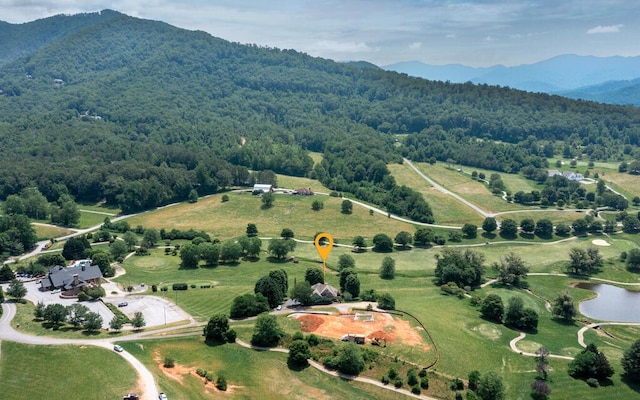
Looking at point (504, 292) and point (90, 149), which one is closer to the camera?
point (504, 292)

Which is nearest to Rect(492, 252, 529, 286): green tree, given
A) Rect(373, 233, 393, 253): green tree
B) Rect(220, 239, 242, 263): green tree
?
Rect(373, 233, 393, 253): green tree

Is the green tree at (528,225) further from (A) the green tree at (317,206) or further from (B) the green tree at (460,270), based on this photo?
(A) the green tree at (317,206)

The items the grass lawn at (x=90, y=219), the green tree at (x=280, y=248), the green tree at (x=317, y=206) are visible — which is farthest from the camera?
the green tree at (x=317, y=206)

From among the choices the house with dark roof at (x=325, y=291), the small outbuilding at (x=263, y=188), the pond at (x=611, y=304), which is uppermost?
the small outbuilding at (x=263, y=188)

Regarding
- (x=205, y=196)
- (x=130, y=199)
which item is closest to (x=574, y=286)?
(x=205, y=196)

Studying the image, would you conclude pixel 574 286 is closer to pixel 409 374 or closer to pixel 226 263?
pixel 409 374

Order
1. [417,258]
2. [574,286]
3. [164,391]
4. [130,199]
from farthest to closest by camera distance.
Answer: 1. [130,199]
2. [417,258]
3. [574,286]
4. [164,391]

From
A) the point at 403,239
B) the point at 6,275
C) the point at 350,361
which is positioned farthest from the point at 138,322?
the point at 403,239

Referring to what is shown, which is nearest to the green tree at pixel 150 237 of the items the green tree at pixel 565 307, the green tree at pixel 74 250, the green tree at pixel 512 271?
the green tree at pixel 74 250
